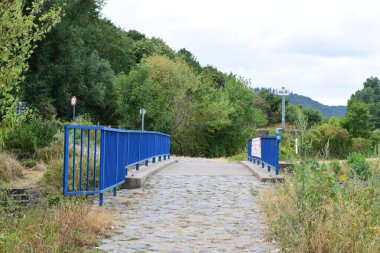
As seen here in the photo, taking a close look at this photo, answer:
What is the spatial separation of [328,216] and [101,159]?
4.43m

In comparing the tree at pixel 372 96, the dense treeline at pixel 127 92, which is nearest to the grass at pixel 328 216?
the dense treeline at pixel 127 92

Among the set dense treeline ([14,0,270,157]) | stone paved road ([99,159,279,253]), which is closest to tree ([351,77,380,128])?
dense treeline ([14,0,270,157])

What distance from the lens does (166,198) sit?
11352 mm

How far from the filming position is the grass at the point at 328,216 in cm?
593

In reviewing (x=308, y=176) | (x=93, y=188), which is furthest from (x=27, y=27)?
(x=308, y=176)

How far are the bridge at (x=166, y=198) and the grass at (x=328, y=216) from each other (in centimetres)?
51

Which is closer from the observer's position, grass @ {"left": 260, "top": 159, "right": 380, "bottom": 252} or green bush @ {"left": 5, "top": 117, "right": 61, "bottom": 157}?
grass @ {"left": 260, "top": 159, "right": 380, "bottom": 252}

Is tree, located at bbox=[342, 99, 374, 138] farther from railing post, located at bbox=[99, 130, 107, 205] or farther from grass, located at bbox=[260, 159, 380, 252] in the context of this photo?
grass, located at bbox=[260, 159, 380, 252]

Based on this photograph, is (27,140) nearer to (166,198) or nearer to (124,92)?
(166,198)

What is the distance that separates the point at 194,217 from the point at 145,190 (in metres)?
3.51

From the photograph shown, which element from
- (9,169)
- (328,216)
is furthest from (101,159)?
(9,169)

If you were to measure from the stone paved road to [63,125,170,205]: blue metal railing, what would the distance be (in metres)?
0.55

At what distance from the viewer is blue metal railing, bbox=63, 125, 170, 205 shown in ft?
29.9

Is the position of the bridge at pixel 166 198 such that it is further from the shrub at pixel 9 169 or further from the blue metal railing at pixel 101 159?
the shrub at pixel 9 169
